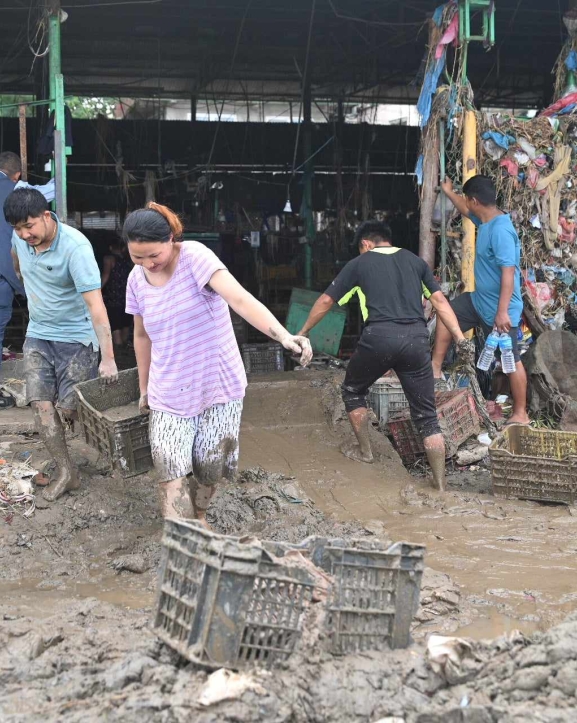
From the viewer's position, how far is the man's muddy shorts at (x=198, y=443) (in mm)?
4391

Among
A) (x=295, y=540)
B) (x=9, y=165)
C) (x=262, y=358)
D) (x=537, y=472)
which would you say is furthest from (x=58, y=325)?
(x=262, y=358)

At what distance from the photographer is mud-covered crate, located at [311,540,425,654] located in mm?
3268

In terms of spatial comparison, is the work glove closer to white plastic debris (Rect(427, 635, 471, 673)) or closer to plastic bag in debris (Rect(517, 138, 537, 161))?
white plastic debris (Rect(427, 635, 471, 673))

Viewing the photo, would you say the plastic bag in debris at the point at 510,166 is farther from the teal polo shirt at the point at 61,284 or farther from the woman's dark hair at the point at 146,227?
the woman's dark hair at the point at 146,227

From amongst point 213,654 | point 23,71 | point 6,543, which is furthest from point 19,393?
point 23,71

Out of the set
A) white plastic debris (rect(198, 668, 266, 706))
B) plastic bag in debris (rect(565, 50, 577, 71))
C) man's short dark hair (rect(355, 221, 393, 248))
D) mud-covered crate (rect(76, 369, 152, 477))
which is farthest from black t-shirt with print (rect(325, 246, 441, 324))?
plastic bag in debris (rect(565, 50, 577, 71))

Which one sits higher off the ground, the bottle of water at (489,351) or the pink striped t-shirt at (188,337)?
the pink striped t-shirt at (188,337)

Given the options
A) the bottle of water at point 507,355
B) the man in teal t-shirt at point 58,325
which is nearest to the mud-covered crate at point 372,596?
the man in teal t-shirt at point 58,325

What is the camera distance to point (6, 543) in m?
5.04

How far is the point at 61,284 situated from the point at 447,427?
3.39 metres

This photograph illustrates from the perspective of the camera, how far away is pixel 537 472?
608 centimetres

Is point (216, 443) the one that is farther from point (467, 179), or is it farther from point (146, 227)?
point (467, 179)

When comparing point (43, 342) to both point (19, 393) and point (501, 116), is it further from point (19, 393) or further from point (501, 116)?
point (501, 116)

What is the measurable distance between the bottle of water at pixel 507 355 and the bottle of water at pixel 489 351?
0.17 feet
